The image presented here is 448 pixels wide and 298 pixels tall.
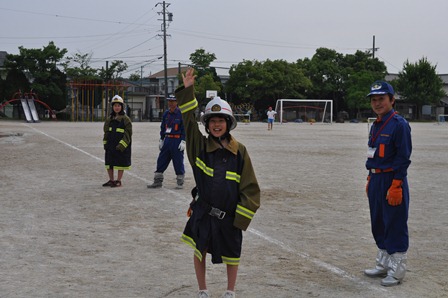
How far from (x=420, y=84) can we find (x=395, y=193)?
77.5m

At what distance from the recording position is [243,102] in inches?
3076

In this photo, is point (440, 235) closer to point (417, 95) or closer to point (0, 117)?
point (0, 117)

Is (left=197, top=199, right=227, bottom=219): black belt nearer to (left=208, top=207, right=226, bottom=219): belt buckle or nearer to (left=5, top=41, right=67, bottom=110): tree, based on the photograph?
(left=208, top=207, right=226, bottom=219): belt buckle

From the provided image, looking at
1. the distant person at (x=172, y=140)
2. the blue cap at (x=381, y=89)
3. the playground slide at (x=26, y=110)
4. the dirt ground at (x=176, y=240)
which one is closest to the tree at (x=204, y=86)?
the playground slide at (x=26, y=110)

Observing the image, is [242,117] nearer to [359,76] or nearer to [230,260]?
[359,76]

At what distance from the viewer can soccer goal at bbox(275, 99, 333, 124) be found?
71.4 metres

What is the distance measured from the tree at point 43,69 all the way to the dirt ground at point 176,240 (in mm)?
53136

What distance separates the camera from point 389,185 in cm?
555

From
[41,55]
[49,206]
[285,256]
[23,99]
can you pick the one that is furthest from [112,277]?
[41,55]

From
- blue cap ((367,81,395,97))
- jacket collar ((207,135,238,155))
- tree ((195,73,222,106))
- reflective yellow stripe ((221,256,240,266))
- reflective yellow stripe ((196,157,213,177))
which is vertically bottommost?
reflective yellow stripe ((221,256,240,266))

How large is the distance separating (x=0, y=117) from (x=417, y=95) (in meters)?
52.0

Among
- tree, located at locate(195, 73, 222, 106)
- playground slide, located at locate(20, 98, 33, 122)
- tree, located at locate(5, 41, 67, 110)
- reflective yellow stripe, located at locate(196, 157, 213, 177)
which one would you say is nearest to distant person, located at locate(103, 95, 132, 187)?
reflective yellow stripe, located at locate(196, 157, 213, 177)

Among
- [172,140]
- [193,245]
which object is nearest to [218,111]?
[193,245]

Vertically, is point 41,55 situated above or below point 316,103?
above
